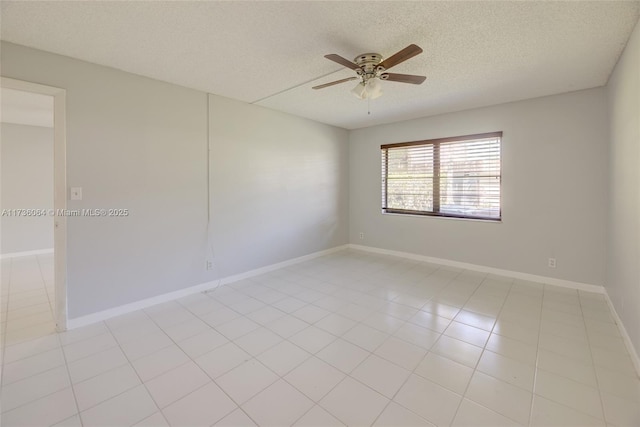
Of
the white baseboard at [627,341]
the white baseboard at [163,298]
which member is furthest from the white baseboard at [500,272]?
the white baseboard at [163,298]

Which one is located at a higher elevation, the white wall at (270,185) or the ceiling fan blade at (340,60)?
the ceiling fan blade at (340,60)

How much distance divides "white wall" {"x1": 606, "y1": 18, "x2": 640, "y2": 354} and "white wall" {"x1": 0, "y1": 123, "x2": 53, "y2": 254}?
829cm

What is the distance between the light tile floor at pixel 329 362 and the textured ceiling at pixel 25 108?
2491mm

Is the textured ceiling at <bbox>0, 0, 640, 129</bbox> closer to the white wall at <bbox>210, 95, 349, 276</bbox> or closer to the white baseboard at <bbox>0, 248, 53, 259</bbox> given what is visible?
the white wall at <bbox>210, 95, 349, 276</bbox>

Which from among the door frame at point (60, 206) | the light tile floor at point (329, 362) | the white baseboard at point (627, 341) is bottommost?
the light tile floor at point (329, 362)

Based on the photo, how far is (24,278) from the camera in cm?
394

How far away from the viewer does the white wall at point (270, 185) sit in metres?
3.66

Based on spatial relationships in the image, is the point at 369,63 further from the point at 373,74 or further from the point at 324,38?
the point at 324,38

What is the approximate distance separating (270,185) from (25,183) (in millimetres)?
4809

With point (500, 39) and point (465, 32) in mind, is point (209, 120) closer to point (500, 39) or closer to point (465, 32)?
point (465, 32)

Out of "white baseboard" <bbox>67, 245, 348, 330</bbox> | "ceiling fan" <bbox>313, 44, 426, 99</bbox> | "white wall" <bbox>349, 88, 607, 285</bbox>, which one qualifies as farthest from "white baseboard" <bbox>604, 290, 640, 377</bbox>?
"white baseboard" <bbox>67, 245, 348, 330</bbox>

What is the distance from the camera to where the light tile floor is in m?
1.59

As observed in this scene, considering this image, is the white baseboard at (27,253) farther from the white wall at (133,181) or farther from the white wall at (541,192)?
the white wall at (541,192)

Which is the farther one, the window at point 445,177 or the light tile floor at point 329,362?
the window at point 445,177
